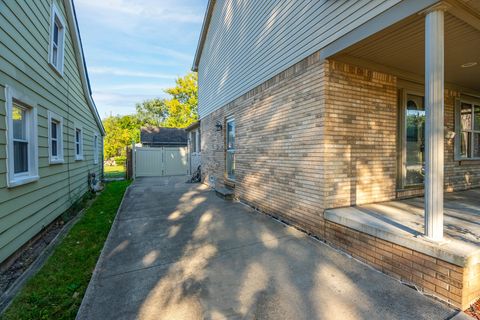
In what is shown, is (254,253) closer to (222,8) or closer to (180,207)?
(180,207)

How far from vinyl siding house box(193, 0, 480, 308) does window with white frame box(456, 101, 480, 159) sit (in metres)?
0.04

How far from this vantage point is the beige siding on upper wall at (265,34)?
3.75 meters

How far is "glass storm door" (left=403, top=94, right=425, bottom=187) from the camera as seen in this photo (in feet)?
16.7

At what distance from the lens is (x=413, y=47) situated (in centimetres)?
375

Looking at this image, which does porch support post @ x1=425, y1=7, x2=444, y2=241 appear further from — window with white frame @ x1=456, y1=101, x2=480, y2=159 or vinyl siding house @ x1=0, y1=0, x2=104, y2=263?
vinyl siding house @ x1=0, y1=0, x2=104, y2=263

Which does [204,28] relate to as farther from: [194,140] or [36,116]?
[36,116]

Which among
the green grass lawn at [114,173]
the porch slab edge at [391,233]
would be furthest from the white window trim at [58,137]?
the green grass lawn at [114,173]

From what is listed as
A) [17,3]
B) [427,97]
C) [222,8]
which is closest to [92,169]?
[17,3]

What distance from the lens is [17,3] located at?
390 centimetres

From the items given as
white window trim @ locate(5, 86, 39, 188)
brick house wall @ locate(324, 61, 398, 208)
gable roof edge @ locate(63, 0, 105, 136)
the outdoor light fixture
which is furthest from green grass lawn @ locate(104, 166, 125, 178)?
the outdoor light fixture

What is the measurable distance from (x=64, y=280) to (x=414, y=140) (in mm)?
6658

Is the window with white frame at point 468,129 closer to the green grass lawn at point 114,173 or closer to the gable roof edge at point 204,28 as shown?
the gable roof edge at point 204,28

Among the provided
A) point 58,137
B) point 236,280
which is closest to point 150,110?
point 58,137

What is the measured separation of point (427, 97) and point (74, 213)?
7.75 metres
